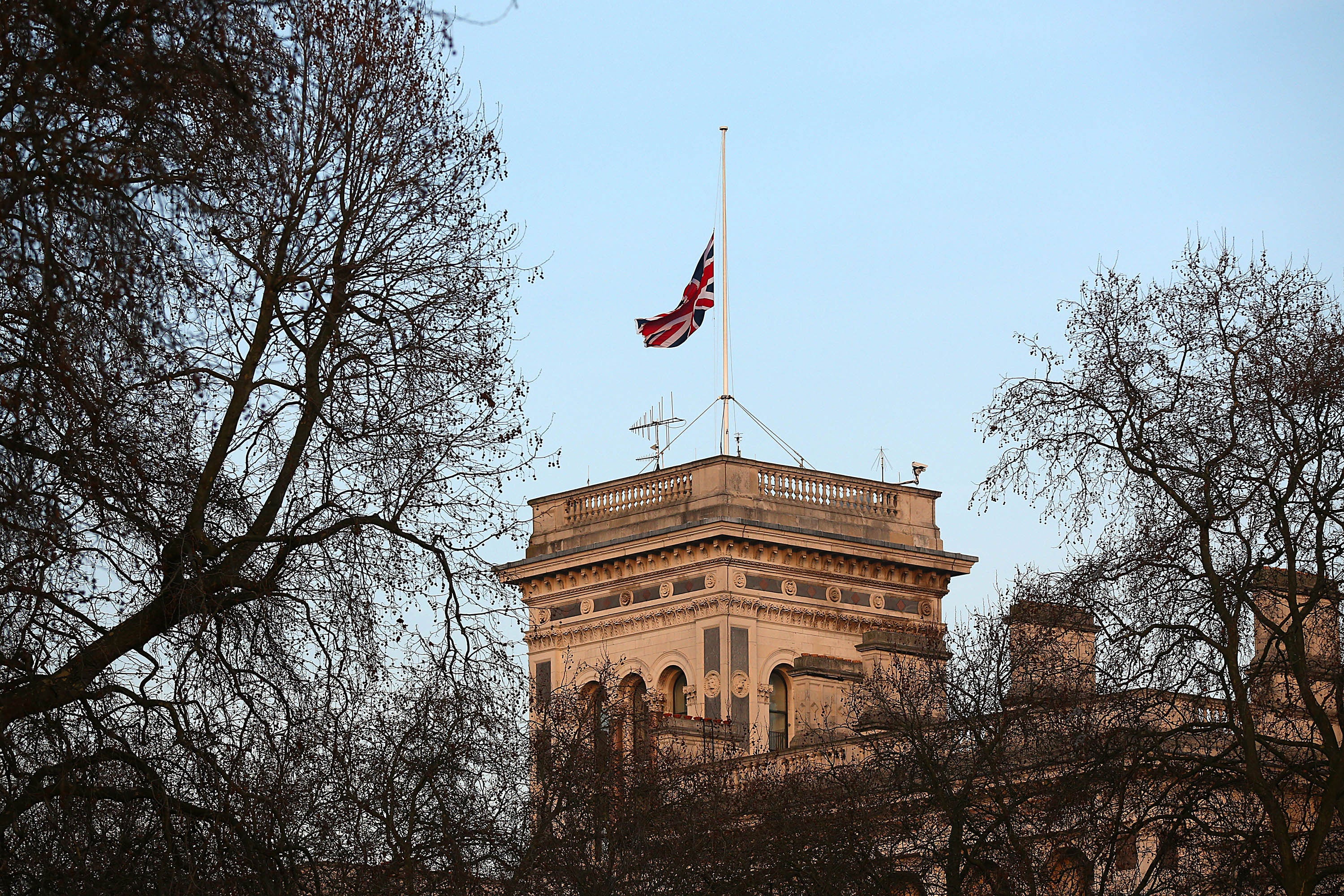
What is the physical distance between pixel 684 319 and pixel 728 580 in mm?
7734

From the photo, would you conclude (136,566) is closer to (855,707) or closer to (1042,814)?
(1042,814)

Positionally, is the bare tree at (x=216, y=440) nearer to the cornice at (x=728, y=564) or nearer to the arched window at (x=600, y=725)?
the arched window at (x=600, y=725)

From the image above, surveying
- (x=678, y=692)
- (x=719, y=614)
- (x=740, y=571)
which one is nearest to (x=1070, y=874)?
(x=719, y=614)

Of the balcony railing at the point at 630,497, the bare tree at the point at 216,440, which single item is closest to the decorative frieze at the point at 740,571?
the balcony railing at the point at 630,497

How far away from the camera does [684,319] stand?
64062mm

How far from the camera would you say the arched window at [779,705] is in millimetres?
61031

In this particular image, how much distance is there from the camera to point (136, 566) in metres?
17.4

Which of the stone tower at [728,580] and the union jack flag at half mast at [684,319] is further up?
the union jack flag at half mast at [684,319]

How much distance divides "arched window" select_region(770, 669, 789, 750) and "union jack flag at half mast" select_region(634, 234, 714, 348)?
9622 mm

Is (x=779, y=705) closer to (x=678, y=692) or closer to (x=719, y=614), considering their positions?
(x=678, y=692)

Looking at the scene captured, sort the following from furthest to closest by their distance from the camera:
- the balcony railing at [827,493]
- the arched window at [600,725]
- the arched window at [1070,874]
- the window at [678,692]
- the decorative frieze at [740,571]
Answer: the balcony railing at [827,493] → the window at [678,692] → the decorative frieze at [740,571] → the arched window at [600,725] → the arched window at [1070,874]

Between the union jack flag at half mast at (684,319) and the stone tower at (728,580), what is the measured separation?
3560 mm

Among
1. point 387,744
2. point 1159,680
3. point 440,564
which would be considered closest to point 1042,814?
point 1159,680

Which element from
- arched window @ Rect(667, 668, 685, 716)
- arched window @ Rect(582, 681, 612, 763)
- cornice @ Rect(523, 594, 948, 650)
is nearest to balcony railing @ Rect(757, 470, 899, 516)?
cornice @ Rect(523, 594, 948, 650)
